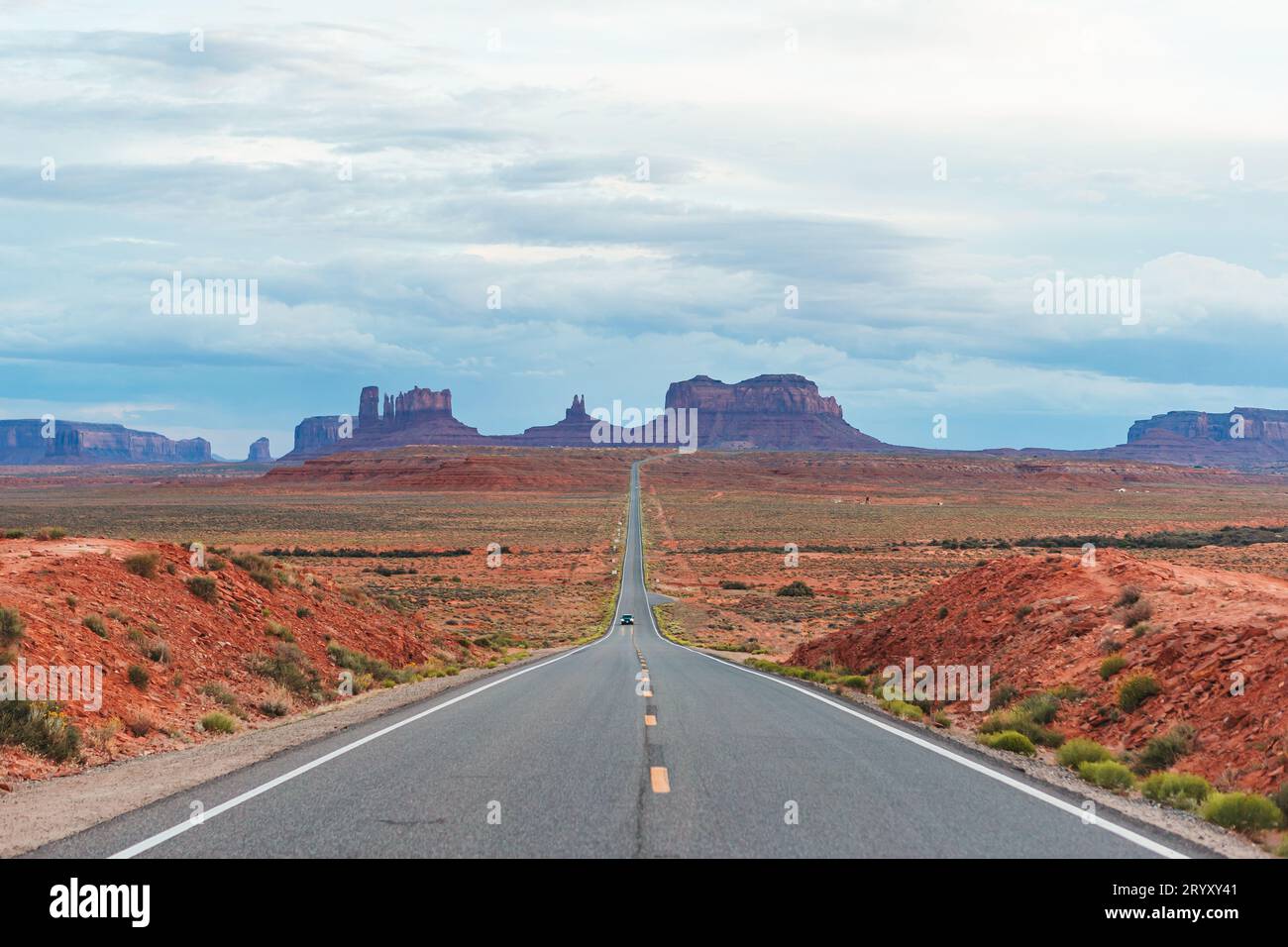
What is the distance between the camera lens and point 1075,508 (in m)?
144

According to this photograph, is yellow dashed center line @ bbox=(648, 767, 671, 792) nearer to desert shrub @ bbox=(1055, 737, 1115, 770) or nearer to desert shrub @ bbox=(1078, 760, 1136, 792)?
desert shrub @ bbox=(1078, 760, 1136, 792)

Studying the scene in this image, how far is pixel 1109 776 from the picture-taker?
1038 centimetres

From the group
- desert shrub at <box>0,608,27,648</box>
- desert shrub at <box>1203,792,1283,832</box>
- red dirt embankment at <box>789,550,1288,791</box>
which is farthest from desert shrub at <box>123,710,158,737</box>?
desert shrub at <box>1203,792,1283,832</box>

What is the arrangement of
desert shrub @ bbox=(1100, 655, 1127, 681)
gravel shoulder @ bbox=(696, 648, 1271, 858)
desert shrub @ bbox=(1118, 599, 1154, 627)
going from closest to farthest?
1. gravel shoulder @ bbox=(696, 648, 1271, 858)
2. desert shrub @ bbox=(1100, 655, 1127, 681)
3. desert shrub @ bbox=(1118, 599, 1154, 627)

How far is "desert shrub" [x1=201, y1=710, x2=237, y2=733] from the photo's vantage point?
46.3ft

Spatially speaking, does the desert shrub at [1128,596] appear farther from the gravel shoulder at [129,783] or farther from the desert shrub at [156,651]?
the desert shrub at [156,651]

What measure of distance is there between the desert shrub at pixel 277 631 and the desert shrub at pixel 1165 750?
1510 cm

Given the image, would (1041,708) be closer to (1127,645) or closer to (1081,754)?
(1127,645)

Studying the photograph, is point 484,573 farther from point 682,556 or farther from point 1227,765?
point 1227,765

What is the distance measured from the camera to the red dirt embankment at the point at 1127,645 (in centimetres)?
1103

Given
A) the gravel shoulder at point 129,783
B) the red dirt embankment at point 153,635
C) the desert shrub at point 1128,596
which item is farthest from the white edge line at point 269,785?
the desert shrub at point 1128,596

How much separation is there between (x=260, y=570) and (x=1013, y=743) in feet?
55.7

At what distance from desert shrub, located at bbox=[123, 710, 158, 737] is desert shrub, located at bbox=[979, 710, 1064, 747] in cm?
1052
